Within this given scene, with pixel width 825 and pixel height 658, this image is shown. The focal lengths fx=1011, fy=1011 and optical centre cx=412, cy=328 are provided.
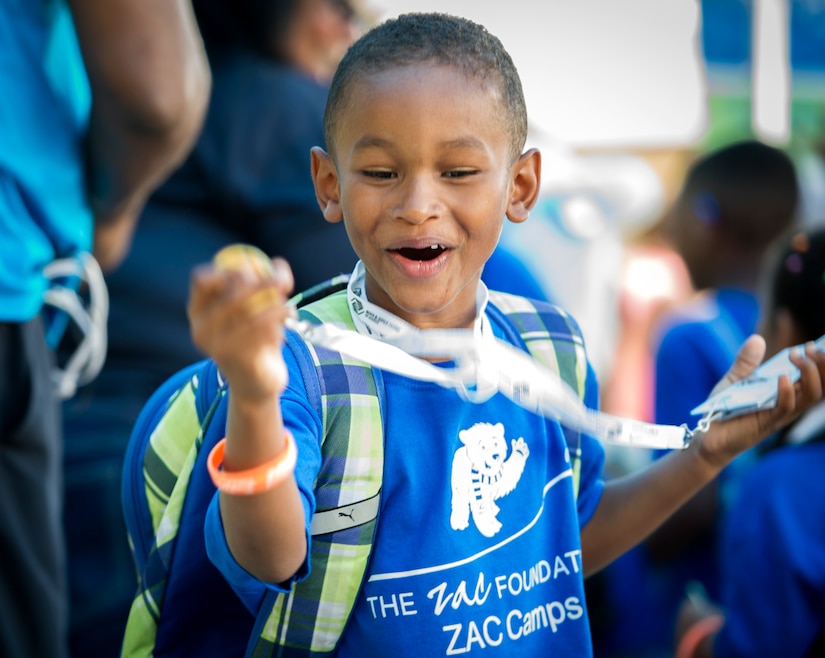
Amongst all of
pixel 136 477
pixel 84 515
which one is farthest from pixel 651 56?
pixel 136 477

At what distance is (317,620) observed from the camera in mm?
1297

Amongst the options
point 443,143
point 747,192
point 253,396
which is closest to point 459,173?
point 443,143

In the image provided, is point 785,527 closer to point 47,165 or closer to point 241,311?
point 241,311

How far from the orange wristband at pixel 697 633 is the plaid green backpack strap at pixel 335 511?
1.57 m

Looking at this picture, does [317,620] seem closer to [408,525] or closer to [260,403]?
[408,525]

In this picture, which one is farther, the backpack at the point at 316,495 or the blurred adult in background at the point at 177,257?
the blurred adult in background at the point at 177,257

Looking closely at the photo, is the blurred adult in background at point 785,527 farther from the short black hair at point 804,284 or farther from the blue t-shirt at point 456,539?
the blue t-shirt at point 456,539

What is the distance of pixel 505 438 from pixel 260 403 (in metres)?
0.43

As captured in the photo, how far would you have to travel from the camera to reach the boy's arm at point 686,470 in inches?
58.3

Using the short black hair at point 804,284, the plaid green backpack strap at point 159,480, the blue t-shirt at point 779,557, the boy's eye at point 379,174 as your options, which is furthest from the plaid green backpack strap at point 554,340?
the short black hair at point 804,284

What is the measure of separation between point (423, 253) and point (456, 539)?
38 centimetres

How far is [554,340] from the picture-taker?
153 cm

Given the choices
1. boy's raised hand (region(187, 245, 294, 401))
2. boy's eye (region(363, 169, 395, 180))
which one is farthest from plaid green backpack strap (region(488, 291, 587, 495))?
boy's raised hand (region(187, 245, 294, 401))

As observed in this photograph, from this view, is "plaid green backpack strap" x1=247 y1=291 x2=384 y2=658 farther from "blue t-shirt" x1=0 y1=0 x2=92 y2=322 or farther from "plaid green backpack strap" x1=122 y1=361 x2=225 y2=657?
"blue t-shirt" x1=0 y1=0 x2=92 y2=322
